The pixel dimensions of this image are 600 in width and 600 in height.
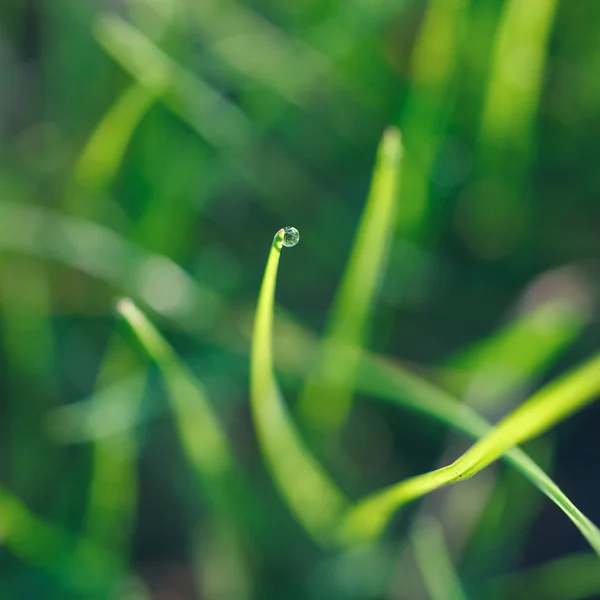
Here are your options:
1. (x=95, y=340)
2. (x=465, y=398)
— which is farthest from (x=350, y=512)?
(x=95, y=340)

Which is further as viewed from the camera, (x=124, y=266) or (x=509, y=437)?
(x=124, y=266)

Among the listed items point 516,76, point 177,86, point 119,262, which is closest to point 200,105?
point 177,86

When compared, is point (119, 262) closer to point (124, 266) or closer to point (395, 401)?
point (124, 266)

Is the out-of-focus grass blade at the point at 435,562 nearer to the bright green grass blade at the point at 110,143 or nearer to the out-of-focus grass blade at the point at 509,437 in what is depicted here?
the out-of-focus grass blade at the point at 509,437

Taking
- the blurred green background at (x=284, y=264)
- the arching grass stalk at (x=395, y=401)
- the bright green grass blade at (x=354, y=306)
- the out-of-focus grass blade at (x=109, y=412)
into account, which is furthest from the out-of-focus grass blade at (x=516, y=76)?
the out-of-focus grass blade at (x=109, y=412)

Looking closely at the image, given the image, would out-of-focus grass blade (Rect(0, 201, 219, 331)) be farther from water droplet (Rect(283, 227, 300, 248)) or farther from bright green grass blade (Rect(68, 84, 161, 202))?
water droplet (Rect(283, 227, 300, 248))

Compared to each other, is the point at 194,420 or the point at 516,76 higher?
the point at 516,76

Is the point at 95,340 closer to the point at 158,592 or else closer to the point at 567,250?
the point at 158,592
